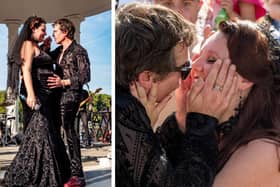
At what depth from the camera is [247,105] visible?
3.13 meters

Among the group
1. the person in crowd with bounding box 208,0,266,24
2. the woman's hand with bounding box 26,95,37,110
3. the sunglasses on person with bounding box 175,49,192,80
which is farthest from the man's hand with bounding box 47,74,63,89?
the person in crowd with bounding box 208,0,266,24

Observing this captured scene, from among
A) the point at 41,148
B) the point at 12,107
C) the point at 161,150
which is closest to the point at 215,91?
the point at 161,150

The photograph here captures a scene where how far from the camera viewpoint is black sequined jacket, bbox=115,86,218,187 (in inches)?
116

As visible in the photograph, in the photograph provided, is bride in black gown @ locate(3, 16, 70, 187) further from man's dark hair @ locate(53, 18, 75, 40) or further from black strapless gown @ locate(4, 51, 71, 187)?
man's dark hair @ locate(53, 18, 75, 40)

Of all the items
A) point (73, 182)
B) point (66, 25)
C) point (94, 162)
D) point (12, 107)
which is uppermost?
point (66, 25)

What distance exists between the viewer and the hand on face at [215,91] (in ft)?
10.0

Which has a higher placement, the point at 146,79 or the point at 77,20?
the point at 77,20

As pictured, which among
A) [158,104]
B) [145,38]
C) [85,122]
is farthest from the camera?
[85,122]

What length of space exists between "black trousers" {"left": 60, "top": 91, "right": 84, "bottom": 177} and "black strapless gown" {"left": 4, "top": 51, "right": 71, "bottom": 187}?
0.16ft

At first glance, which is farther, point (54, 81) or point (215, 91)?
point (54, 81)

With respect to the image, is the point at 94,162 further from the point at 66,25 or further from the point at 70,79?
the point at 66,25

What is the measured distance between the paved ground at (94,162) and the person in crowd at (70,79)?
0.05 m

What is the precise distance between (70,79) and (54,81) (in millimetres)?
120

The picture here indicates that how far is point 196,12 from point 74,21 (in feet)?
2.98
